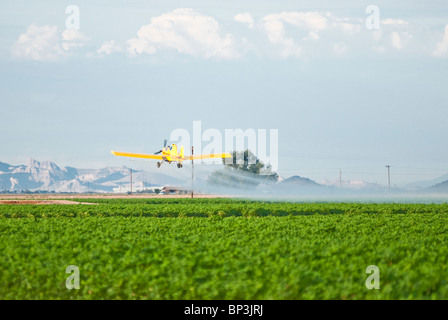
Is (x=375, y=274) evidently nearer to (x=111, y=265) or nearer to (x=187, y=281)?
(x=187, y=281)

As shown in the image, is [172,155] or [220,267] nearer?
[220,267]

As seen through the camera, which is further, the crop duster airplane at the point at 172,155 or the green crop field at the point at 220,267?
the crop duster airplane at the point at 172,155

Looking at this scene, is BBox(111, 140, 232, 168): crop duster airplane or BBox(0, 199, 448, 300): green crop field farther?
BBox(111, 140, 232, 168): crop duster airplane

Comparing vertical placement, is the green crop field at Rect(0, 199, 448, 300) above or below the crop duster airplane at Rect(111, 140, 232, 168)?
below

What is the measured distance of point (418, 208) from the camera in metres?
54.7

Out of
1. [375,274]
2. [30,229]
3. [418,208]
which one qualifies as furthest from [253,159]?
[375,274]

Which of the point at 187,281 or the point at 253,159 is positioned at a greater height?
the point at 253,159

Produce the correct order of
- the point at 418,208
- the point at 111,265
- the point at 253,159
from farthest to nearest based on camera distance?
1. the point at 253,159
2. the point at 418,208
3. the point at 111,265

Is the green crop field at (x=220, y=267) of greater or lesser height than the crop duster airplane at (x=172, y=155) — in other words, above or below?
below

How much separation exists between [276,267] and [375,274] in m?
2.44
